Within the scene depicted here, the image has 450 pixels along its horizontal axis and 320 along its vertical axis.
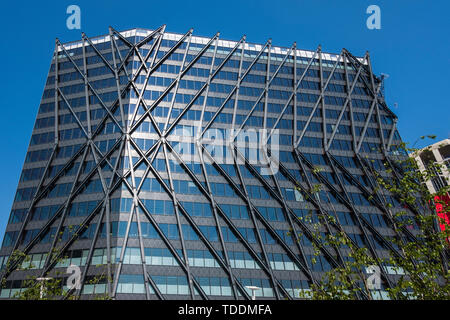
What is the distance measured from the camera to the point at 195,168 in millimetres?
48781

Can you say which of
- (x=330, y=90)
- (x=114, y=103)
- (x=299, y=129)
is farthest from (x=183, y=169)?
(x=330, y=90)

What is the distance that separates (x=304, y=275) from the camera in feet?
146

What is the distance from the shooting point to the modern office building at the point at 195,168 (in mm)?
41750

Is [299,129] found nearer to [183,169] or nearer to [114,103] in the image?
[183,169]

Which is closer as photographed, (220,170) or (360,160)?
(220,170)

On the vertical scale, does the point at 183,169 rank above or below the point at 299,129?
below

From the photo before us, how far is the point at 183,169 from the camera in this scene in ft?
159

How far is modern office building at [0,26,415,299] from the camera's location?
137 feet
